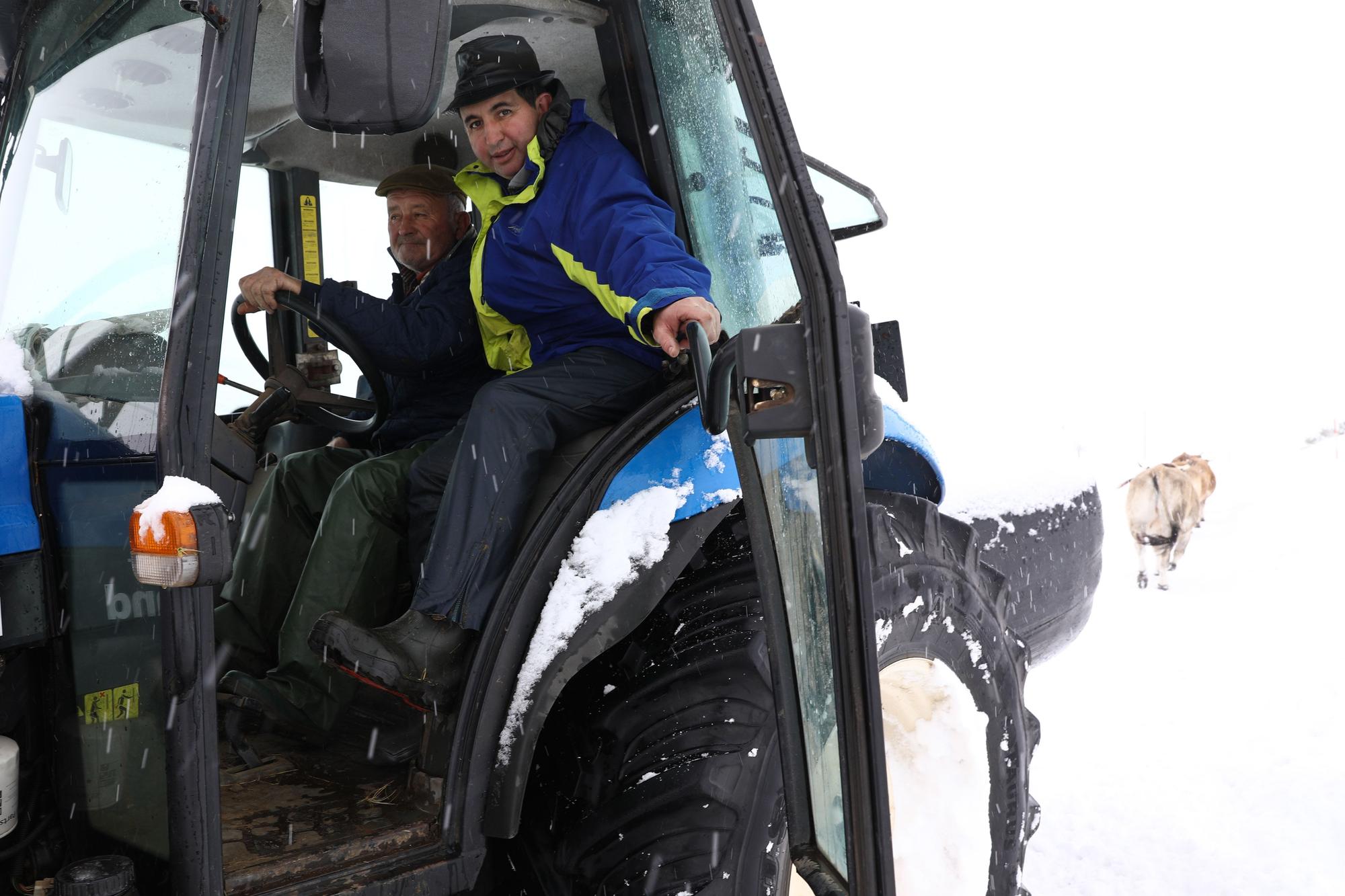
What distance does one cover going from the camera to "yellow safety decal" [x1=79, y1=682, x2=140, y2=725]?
154 cm

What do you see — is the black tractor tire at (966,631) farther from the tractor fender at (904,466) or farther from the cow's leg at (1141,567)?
the cow's leg at (1141,567)

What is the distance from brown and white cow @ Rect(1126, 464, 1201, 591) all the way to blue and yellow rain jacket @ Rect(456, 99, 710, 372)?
185 inches

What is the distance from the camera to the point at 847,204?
2721mm

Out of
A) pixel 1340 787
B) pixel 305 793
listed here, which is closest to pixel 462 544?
pixel 305 793

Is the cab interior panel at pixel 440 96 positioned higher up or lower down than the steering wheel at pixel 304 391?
higher up

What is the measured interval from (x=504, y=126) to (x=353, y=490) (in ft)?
2.58

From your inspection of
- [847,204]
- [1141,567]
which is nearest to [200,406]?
[847,204]

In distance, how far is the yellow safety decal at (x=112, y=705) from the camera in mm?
1538

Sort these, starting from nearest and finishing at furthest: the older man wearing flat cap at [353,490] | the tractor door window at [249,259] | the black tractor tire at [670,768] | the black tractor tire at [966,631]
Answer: the black tractor tire at [670,768], the black tractor tire at [966,631], the older man wearing flat cap at [353,490], the tractor door window at [249,259]

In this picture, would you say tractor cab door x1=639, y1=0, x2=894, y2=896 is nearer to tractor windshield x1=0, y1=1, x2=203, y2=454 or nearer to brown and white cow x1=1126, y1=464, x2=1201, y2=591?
tractor windshield x1=0, y1=1, x2=203, y2=454

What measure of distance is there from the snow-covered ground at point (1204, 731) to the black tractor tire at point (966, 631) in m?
0.70

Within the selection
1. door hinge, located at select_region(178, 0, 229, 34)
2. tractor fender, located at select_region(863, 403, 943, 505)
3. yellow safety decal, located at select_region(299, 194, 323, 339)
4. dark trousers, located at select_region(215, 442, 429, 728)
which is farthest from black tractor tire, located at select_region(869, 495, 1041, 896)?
yellow safety decal, located at select_region(299, 194, 323, 339)

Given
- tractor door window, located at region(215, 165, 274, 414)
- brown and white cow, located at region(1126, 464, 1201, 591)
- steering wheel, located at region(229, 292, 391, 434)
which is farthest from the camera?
brown and white cow, located at region(1126, 464, 1201, 591)

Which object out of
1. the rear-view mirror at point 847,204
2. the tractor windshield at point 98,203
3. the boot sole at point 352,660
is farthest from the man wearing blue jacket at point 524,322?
the rear-view mirror at point 847,204
